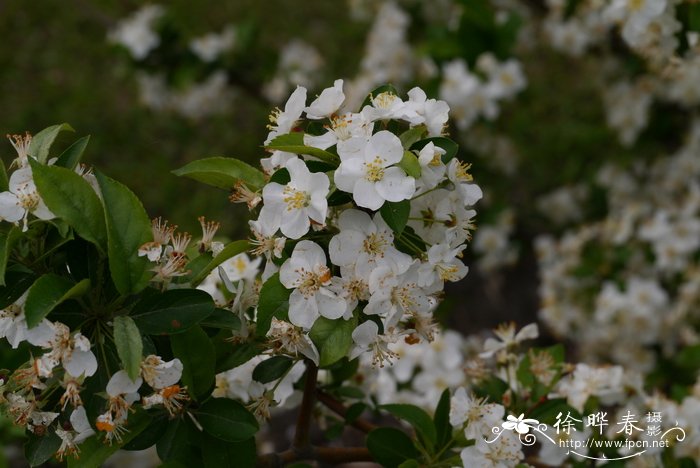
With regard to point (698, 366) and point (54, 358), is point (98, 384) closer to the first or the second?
point (54, 358)

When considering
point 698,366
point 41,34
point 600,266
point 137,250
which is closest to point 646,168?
point 600,266

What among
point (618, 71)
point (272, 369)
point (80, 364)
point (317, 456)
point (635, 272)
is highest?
point (80, 364)

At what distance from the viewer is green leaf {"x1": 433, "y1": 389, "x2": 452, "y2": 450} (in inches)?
57.7

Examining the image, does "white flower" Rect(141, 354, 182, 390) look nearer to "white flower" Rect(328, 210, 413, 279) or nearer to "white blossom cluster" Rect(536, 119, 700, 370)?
"white flower" Rect(328, 210, 413, 279)

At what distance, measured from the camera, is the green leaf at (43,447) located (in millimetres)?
1197

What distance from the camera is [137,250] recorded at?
1165 mm

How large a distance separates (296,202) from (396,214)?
5.6 inches

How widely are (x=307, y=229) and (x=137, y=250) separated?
248mm

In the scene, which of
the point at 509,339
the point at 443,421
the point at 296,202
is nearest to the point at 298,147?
the point at 296,202

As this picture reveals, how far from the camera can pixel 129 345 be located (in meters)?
1.10

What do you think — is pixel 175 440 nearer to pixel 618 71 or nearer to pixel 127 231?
pixel 127 231

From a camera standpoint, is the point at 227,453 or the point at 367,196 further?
the point at 227,453

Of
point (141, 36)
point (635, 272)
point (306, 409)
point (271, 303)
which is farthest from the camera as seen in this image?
point (141, 36)

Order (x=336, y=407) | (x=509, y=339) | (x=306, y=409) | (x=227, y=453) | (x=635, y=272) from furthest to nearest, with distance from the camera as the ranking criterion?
(x=635, y=272) → (x=509, y=339) → (x=336, y=407) → (x=306, y=409) → (x=227, y=453)
